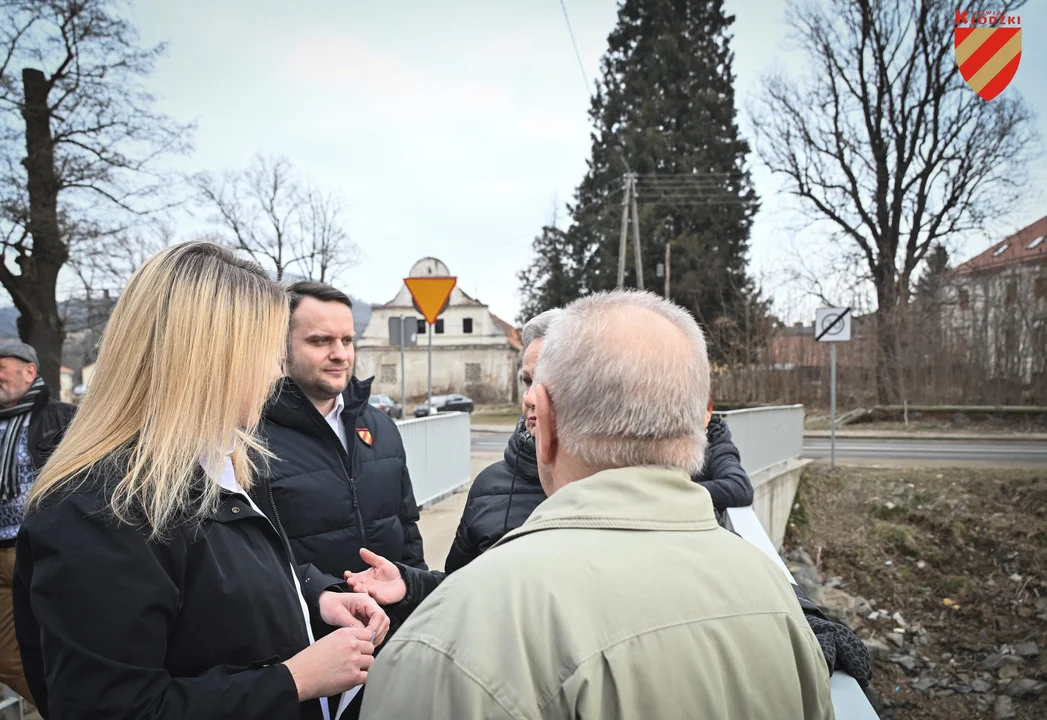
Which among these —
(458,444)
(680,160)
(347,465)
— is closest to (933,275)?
(680,160)

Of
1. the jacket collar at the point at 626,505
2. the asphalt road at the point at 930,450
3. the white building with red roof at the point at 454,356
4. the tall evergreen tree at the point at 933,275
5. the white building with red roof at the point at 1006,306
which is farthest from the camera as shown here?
the white building with red roof at the point at 454,356

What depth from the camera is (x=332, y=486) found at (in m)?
2.47

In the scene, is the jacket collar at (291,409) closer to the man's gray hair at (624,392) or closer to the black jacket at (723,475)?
the man's gray hair at (624,392)

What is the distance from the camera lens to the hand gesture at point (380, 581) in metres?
2.01

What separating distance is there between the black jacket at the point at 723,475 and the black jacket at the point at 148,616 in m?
2.53

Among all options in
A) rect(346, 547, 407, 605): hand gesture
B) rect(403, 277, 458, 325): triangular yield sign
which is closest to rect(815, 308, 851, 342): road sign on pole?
rect(403, 277, 458, 325): triangular yield sign

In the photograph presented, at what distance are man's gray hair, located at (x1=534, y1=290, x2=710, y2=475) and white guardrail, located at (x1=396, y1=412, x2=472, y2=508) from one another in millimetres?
6607

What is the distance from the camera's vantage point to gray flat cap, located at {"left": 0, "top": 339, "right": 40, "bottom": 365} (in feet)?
11.5

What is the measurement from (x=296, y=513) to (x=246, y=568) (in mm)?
953

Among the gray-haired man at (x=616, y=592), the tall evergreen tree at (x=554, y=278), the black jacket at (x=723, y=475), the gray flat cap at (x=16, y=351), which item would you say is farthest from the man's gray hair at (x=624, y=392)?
the tall evergreen tree at (x=554, y=278)

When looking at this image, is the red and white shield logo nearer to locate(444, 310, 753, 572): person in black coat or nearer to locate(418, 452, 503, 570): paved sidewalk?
locate(444, 310, 753, 572): person in black coat

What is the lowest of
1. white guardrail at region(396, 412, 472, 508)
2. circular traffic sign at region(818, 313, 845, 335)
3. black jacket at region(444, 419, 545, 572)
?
white guardrail at region(396, 412, 472, 508)

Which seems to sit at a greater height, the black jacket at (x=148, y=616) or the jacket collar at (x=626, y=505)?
the jacket collar at (x=626, y=505)

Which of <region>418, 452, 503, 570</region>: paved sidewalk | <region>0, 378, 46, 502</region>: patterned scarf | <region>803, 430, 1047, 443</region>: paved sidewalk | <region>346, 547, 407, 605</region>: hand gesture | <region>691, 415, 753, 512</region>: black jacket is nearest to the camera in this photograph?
<region>346, 547, 407, 605</region>: hand gesture
